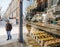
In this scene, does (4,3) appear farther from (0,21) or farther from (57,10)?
(57,10)

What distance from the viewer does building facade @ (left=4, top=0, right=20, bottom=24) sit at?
4.13 metres

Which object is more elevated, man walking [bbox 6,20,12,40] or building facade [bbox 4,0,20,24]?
building facade [bbox 4,0,20,24]

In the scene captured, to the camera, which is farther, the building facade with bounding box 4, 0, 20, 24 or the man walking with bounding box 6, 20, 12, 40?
the man walking with bounding box 6, 20, 12, 40

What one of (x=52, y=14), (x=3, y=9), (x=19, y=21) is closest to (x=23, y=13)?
(x=19, y=21)

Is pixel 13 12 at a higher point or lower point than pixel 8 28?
higher

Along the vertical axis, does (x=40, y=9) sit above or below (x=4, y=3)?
below

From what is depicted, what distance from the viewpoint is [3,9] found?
4434 millimetres

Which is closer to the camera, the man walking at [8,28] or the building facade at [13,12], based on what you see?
the building facade at [13,12]

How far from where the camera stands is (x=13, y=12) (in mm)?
4125

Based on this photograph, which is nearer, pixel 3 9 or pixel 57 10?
pixel 57 10

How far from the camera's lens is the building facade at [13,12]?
4127mm

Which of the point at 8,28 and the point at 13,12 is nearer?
the point at 13,12

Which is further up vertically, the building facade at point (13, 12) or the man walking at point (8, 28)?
the building facade at point (13, 12)

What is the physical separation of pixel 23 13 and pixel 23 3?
0.34m
